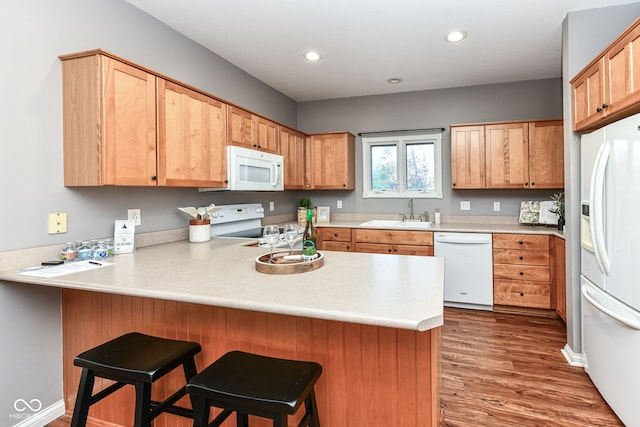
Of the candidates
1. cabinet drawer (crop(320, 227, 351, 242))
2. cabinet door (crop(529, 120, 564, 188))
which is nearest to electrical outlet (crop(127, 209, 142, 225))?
cabinet drawer (crop(320, 227, 351, 242))

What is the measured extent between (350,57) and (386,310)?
2.89 meters

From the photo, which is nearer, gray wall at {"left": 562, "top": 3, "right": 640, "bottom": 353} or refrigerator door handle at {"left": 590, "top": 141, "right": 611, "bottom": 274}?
refrigerator door handle at {"left": 590, "top": 141, "right": 611, "bottom": 274}

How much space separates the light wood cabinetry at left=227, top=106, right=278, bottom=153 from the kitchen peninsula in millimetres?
1385

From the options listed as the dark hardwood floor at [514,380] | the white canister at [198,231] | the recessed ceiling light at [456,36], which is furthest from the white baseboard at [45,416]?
the recessed ceiling light at [456,36]

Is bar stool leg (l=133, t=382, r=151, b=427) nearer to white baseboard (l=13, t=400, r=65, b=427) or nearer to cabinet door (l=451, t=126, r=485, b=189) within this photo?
white baseboard (l=13, t=400, r=65, b=427)

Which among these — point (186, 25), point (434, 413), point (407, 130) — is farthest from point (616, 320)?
point (186, 25)

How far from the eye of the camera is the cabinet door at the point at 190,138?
2.20m

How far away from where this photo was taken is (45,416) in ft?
6.19

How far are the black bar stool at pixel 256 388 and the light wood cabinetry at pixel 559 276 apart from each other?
2.70 meters

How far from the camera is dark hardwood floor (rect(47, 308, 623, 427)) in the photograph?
6.20ft

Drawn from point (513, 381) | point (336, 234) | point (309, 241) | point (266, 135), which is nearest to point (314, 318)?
point (309, 241)

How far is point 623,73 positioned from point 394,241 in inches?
94.5

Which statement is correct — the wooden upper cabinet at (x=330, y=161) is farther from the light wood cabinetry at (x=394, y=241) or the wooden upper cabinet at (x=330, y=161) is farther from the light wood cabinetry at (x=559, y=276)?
the light wood cabinetry at (x=559, y=276)

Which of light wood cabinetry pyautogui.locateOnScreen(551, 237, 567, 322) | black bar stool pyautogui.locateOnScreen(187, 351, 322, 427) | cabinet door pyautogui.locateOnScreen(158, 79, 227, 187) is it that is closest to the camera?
black bar stool pyautogui.locateOnScreen(187, 351, 322, 427)
